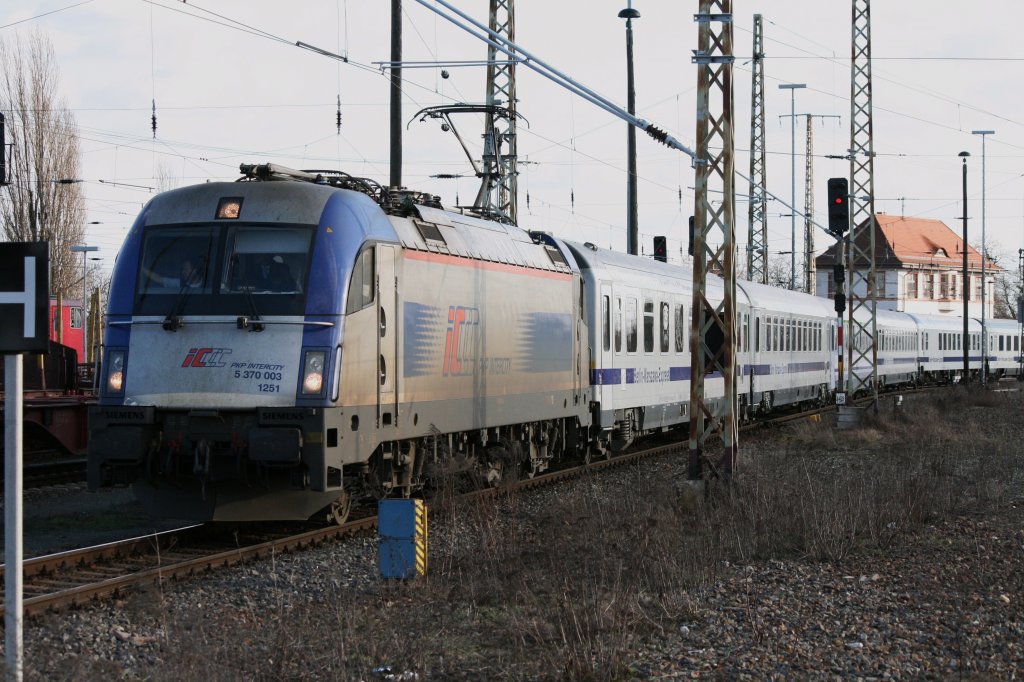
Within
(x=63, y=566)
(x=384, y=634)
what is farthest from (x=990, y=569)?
(x=63, y=566)

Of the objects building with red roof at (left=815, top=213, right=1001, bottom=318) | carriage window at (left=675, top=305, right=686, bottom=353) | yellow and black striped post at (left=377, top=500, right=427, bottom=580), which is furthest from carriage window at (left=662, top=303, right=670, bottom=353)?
building with red roof at (left=815, top=213, right=1001, bottom=318)

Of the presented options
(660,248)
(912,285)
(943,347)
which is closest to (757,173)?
(660,248)

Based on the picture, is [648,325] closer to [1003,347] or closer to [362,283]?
[362,283]

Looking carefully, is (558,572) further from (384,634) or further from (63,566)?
(63,566)

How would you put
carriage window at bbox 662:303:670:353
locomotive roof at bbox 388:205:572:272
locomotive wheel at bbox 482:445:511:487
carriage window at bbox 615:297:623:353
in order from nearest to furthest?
locomotive roof at bbox 388:205:572:272, locomotive wheel at bbox 482:445:511:487, carriage window at bbox 615:297:623:353, carriage window at bbox 662:303:670:353

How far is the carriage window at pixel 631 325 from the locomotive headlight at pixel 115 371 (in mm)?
10551

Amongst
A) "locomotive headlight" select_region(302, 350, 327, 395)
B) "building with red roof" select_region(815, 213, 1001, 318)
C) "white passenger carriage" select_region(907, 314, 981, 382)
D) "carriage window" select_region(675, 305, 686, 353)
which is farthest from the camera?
"building with red roof" select_region(815, 213, 1001, 318)

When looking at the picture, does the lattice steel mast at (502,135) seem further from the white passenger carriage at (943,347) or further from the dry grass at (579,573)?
the white passenger carriage at (943,347)

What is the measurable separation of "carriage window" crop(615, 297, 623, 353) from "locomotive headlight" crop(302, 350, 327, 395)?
938 centimetres

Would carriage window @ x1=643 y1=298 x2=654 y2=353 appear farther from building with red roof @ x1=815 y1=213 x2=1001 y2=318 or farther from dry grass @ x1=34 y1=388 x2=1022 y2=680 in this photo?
building with red roof @ x1=815 y1=213 x2=1001 y2=318

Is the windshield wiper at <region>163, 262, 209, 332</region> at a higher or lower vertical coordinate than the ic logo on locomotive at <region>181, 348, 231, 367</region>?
higher

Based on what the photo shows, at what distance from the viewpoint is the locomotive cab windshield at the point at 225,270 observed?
11.5m

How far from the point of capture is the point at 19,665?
6410 mm

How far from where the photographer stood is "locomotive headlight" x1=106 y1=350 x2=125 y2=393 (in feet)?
38.3
